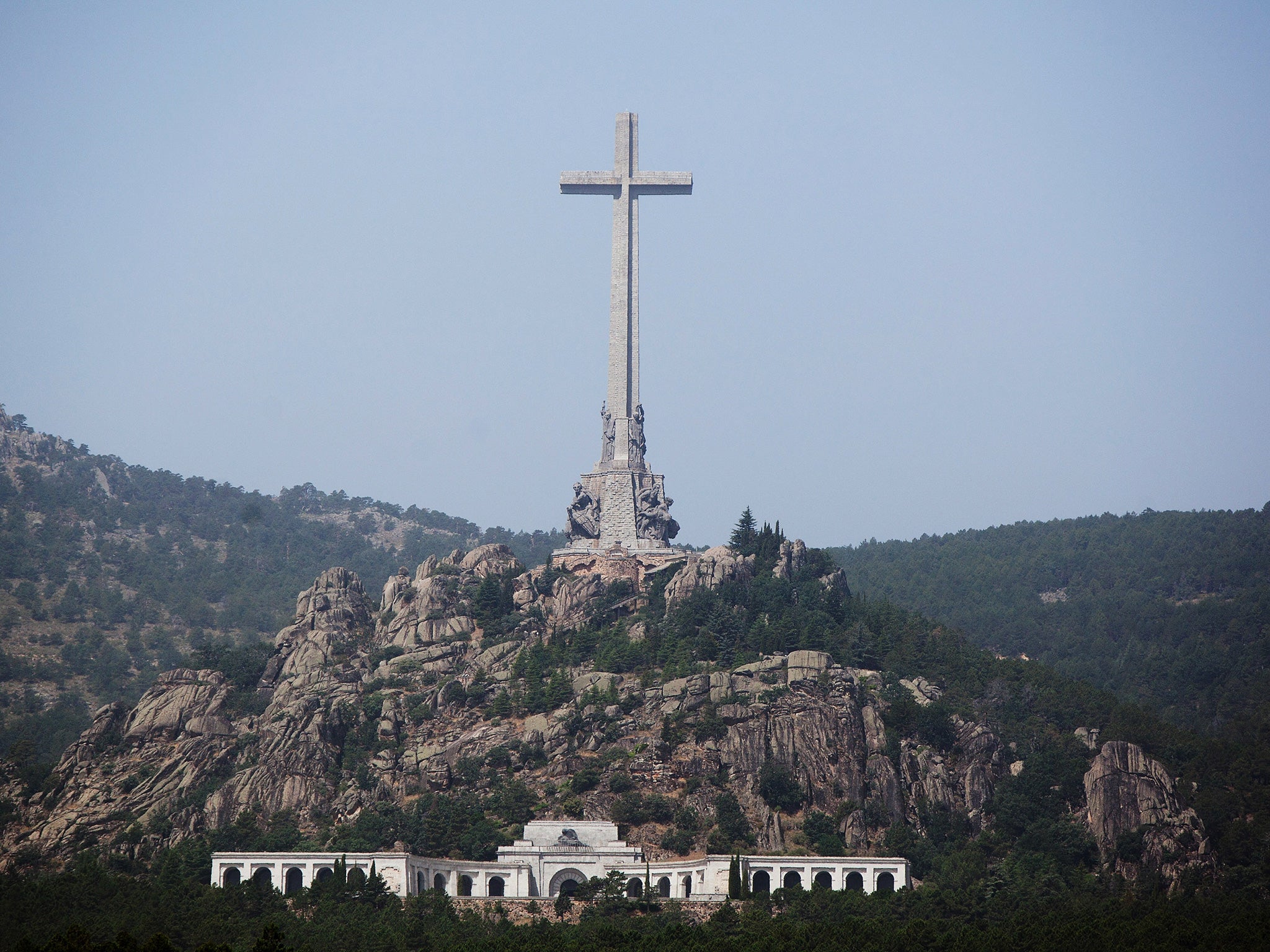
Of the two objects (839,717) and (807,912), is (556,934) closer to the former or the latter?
(807,912)

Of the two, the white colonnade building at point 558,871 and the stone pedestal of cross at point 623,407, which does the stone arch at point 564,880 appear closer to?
the white colonnade building at point 558,871

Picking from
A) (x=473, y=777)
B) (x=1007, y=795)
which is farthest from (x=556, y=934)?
(x=1007, y=795)

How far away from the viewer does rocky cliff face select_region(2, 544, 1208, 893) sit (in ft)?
332

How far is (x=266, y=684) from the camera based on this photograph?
11581 cm

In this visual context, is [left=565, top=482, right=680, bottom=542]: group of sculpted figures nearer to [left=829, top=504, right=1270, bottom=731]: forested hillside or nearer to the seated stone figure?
the seated stone figure

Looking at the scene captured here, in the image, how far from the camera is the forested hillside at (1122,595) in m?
143

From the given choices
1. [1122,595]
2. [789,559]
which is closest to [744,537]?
[789,559]

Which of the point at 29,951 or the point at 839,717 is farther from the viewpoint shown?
the point at 839,717

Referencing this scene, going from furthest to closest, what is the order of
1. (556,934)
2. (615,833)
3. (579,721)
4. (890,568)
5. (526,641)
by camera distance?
(890,568)
(526,641)
(579,721)
(615,833)
(556,934)

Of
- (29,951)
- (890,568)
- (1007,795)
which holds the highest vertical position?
(890,568)

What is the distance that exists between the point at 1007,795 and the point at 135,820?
41.5m

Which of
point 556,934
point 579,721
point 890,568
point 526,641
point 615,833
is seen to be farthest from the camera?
point 890,568

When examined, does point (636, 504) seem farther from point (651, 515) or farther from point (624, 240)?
point (624, 240)

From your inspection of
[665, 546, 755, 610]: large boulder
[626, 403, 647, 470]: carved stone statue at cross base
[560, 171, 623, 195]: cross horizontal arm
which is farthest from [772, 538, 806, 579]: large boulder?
[560, 171, 623, 195]: cross horizontal arm
